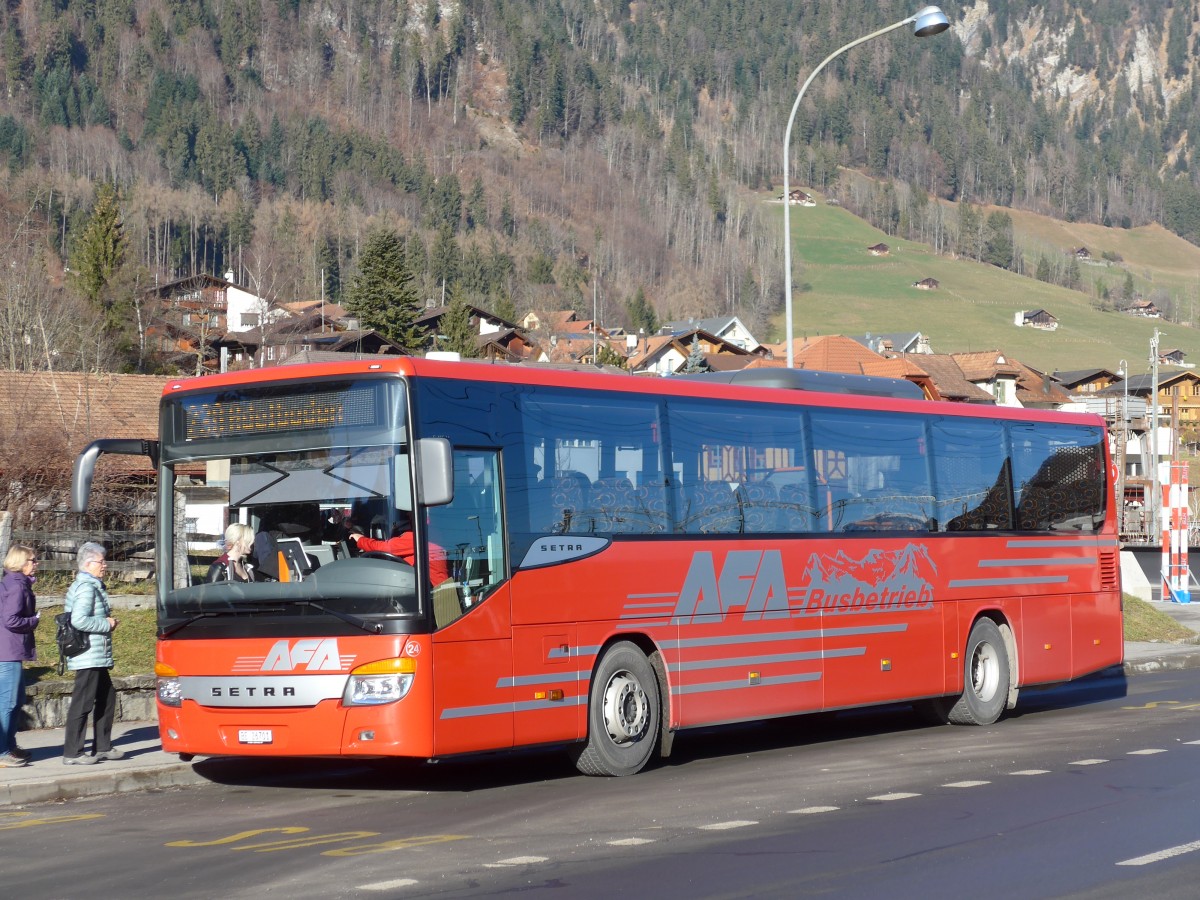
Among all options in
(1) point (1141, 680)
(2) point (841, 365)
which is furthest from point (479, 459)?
(2) point (841, 365)

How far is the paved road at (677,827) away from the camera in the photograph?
822 cm

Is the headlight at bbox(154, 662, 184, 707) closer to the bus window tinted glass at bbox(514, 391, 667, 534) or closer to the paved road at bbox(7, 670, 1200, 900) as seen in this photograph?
the paved road at bbox(7, 670, 1200, 900)

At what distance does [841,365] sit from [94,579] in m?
107

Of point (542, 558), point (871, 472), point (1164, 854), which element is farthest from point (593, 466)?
point (1164, 854)

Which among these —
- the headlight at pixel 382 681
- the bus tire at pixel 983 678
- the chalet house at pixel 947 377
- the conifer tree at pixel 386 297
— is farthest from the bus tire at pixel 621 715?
the chalet house at pixel 947 377

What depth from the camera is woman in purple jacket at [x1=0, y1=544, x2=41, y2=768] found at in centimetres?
1262

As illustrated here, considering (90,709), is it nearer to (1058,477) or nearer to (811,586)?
(811,586)

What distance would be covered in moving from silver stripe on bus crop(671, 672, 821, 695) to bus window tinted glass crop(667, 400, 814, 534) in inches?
49.7

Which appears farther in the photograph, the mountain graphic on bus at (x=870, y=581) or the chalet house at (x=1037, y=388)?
the chalet house at (x=1037, y=388)

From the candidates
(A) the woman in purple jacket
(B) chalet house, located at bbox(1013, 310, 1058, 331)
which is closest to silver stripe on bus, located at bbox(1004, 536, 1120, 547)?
(A) the woman in purple jacket

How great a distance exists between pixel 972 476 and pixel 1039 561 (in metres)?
1.66

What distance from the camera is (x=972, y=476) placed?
1681 cm

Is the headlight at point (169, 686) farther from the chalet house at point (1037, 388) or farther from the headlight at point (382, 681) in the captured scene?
the chalet house at point (1037, 388)

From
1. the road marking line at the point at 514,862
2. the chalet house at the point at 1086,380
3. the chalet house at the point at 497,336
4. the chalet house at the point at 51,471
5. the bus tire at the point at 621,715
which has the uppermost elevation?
the chalet house at the point at 497,336
